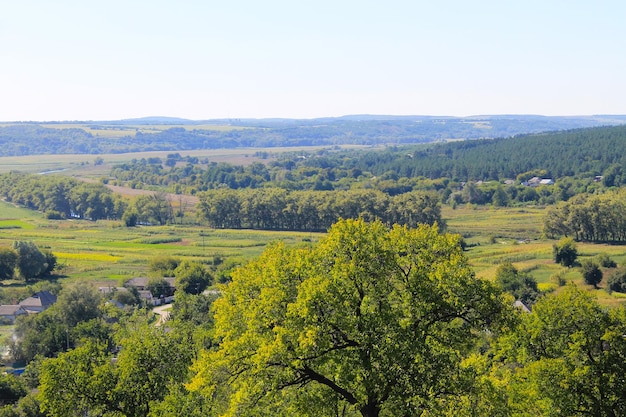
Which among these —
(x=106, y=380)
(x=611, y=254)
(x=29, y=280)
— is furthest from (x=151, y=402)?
(x=611, y=254)

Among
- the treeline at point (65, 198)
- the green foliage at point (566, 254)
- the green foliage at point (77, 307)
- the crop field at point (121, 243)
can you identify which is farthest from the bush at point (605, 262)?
the treeline at point (65, 198)

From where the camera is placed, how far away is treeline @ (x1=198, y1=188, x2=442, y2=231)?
121 metres

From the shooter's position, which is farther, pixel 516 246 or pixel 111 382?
pixel 516 246

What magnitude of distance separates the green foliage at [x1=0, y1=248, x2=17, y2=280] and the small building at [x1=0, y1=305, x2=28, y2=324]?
58.2ft

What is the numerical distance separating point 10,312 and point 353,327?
180ft

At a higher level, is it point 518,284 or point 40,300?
point 518,284

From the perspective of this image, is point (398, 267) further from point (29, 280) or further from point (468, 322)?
point (29, 280)

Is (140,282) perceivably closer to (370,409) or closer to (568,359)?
(568,359)

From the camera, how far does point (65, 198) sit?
527ft

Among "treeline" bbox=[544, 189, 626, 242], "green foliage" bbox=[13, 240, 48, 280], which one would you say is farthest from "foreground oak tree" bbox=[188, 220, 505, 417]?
"treeline" bbox=[544, 189, 626, 242]

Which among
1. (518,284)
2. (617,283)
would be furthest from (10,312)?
(617,283)

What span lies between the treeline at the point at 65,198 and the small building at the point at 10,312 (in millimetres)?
85872

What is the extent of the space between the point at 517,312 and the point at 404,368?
4.37 m

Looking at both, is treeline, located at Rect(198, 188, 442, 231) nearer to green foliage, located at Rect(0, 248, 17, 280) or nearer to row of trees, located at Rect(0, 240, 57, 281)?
row of trees, located at Rect(0, 240, 57, 281)
